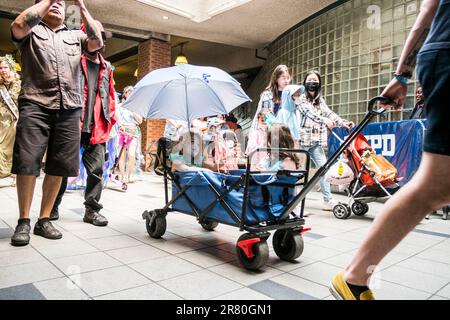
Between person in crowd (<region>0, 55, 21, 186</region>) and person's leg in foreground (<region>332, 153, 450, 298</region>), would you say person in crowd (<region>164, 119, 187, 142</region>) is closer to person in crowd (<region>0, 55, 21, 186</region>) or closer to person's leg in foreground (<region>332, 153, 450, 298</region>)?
person in crowd (<region>0, 55, 21, 186</region>)

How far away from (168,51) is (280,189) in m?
8.38

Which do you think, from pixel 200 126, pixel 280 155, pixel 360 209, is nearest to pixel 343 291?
pixel 280 155

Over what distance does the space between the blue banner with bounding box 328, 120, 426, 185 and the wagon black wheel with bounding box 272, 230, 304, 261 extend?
2742mm

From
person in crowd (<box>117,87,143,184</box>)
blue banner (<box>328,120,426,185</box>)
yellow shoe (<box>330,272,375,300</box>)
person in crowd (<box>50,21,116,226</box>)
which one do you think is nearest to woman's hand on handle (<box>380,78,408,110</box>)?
yellow shoe (<box>330,272,375,300</box>)

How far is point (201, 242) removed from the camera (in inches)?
101

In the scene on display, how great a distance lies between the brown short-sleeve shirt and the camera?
2.32 meters

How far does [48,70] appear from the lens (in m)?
2.36

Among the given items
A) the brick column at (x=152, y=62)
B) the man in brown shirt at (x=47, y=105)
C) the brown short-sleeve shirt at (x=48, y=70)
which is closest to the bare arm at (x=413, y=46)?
the man in brown shirt at (x=47, y=105)

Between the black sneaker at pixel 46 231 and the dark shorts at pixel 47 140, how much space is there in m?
0.37

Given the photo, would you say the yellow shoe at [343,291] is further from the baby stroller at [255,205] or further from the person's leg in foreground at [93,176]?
the person's leg in foreground at [93,176]

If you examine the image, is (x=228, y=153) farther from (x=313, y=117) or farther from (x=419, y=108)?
(x=419, y=108)
